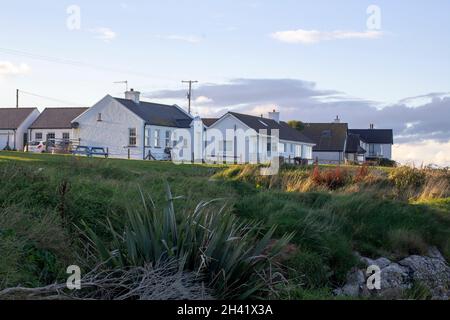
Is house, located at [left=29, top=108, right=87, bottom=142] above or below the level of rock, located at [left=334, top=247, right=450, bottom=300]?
above

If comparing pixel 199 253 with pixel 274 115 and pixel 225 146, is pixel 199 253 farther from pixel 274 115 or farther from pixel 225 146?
pixel 274 115

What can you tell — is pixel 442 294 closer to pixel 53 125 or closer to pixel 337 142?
pixel 53 125

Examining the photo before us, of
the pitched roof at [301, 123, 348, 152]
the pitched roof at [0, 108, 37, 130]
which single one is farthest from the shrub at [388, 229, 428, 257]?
the pitched roof at [301, 123, 348, 152]

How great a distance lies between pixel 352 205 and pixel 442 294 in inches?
161

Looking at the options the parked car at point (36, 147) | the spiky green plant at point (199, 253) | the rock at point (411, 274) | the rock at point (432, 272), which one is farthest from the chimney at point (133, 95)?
the spiky green plant at point (199, 253)

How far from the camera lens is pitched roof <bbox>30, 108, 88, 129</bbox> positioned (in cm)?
5687

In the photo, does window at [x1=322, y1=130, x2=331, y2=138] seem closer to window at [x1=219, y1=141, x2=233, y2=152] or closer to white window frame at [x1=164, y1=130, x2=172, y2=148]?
window at [x1=219, y1=141, x2=233, y2=152]

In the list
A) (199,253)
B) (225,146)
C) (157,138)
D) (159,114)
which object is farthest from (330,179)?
(159,114)

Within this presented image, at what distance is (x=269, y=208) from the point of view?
16.5m

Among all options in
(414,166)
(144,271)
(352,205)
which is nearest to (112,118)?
(414,166)

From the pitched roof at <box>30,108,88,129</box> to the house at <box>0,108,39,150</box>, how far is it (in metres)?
1.54

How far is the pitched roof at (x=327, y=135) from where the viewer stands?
75125 millimetres

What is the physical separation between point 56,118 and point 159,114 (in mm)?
10393

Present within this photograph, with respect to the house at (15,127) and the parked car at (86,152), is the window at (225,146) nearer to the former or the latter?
the parked car at (86,152)
